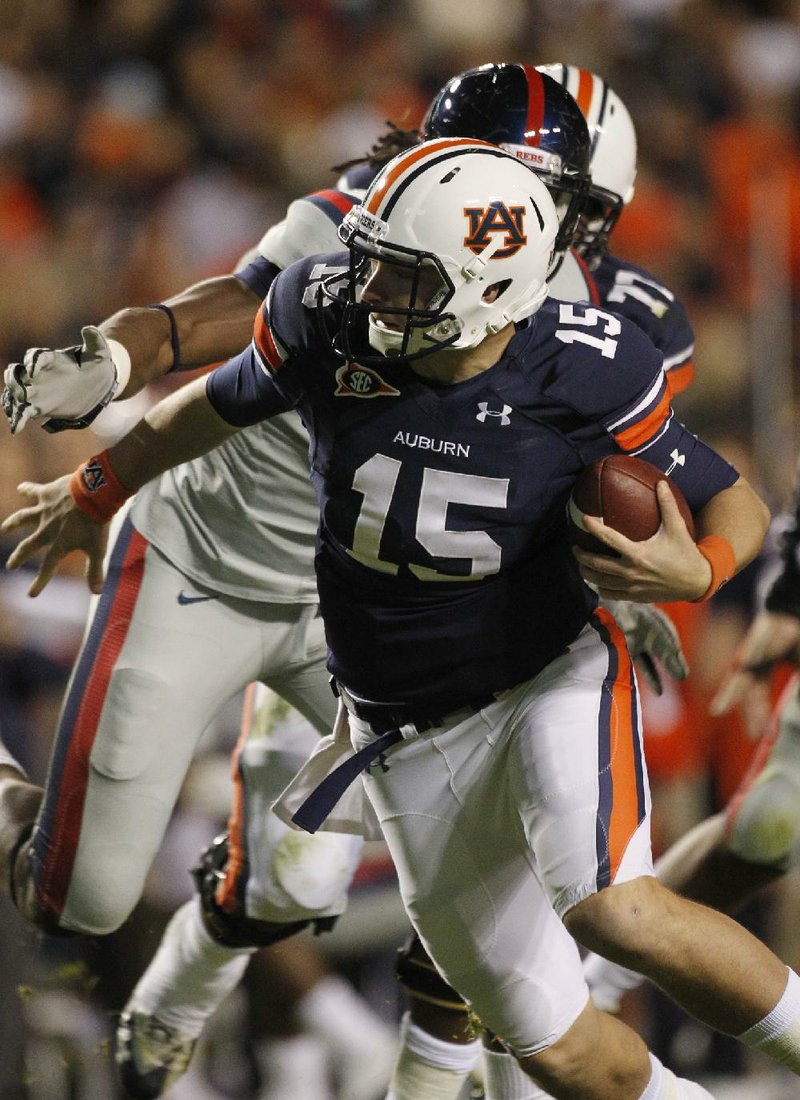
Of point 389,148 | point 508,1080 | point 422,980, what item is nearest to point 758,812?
point 422,980

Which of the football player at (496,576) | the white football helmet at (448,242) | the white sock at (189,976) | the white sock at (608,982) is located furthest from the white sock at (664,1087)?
the white football helmet at (448,242)

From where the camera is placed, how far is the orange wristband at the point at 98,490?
2.62m

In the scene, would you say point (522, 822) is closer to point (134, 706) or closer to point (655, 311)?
point (134, 706)

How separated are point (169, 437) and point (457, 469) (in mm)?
519

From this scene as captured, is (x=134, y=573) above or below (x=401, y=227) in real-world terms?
below

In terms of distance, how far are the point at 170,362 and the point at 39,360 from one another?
1.14 ft

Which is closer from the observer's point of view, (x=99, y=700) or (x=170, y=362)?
(x=170, y=362)

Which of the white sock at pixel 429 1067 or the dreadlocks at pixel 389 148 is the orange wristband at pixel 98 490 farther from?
the white sock at pixel 429 1067

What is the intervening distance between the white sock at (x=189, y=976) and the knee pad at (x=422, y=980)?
1.25ft

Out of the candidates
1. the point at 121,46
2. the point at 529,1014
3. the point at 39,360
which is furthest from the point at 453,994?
the point at 121,46

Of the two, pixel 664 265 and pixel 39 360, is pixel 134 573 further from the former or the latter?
pixel 664 265

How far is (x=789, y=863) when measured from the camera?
3553mm

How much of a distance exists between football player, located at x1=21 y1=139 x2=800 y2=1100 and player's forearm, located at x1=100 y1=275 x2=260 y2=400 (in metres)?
0.16

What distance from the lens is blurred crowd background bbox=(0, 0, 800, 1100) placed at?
4715mm
